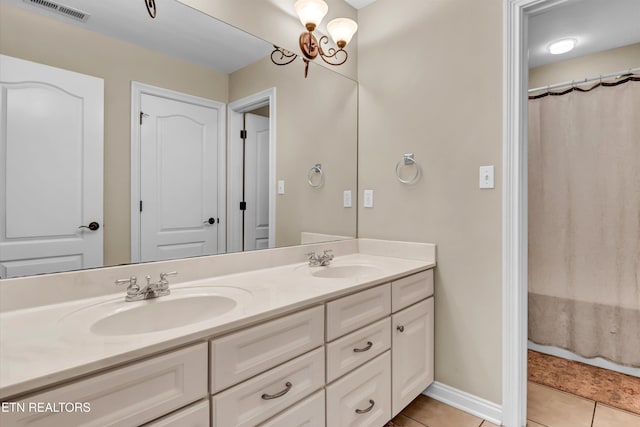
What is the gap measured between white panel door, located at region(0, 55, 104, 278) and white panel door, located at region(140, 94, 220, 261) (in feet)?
0.53

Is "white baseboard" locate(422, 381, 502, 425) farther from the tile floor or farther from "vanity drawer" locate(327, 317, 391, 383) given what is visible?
"vanity drawer" locate(327, 317, 391, 383)

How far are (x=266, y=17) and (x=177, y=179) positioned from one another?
3.22 ft

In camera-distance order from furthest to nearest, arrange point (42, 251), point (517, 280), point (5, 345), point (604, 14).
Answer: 1. point (604, 14)
2. point (517, 280)
3. point (42, 251)
4. point (5, 345)

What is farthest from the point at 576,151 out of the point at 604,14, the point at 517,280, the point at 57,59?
the point at 57,59

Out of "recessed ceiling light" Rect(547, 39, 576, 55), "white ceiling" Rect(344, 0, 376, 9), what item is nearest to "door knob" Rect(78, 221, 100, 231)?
"white ceiling" Rect(344, 0, 376, 9)

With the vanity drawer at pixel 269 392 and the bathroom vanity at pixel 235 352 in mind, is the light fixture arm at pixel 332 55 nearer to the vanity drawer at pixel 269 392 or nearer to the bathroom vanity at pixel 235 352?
the bathroom vanity at pixel 235 352

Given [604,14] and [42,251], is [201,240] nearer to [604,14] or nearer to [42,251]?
[42,251]

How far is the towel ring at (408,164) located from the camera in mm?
1941

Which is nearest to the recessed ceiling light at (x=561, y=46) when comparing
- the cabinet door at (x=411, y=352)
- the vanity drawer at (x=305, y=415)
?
the cabinet door at (x=411, y=352)

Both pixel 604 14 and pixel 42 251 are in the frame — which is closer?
pixel 42 251

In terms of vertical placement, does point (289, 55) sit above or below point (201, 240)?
above

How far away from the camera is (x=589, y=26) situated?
7.36 feet

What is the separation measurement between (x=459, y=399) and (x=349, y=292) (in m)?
1.04

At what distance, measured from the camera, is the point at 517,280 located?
5.24ft
